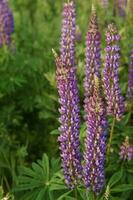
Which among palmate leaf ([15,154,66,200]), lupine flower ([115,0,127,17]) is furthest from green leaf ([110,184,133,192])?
lupine flower ([115,0,127,17])

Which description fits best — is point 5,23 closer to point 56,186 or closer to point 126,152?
point 126,152

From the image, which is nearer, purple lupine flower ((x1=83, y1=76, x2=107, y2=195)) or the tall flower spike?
purple lupine flower ((x1=83, y1=76, x2=107, y2=195))

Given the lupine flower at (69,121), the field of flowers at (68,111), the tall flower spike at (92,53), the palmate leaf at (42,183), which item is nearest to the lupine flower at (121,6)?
the field of flowers at (68,111)

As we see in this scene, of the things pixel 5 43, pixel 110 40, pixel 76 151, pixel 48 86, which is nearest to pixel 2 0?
pixel 5 43

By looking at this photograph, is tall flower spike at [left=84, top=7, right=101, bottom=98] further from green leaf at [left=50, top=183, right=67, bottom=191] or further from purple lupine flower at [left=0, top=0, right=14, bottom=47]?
purple lupine flower at [left=0, top=0, right=14, bottom=47]

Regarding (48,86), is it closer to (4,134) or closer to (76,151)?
(4,134)

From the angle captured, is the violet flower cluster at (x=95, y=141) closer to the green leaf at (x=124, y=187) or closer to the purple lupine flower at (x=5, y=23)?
the green leaf at (x=124, y=187)

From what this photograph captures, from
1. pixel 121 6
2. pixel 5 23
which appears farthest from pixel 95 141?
pixel 121 6
